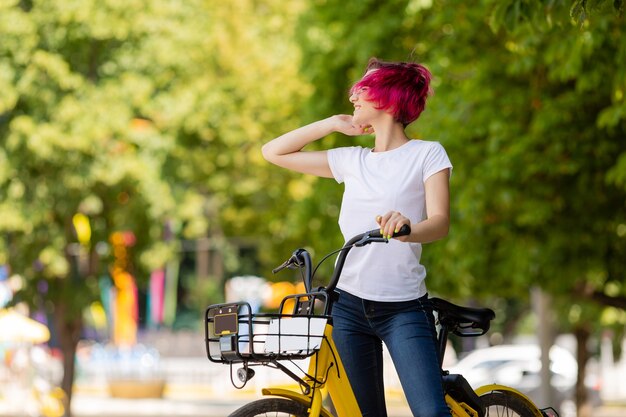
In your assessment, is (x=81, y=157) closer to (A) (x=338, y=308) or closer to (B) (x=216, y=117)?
(B) (x=216, y=117)

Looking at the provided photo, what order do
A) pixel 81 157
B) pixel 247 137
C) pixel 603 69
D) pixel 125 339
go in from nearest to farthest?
pixel 603 69 < pixel 81 157 < pixel 247 137 < pixel 125 339

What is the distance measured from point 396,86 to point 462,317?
2.93ft

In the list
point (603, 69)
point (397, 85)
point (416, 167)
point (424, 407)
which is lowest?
point (424, 407)

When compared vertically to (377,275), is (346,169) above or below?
above

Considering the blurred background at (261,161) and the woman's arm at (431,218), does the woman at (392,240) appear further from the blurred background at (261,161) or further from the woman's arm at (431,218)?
the blurred background at (261,161)

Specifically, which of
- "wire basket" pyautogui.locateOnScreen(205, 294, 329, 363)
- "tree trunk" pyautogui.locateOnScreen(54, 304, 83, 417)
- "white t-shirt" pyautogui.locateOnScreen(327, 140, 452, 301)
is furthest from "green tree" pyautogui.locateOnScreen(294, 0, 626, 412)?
"tree trunk" pyautogui.locateOnScreen(54, 304, 83, 417)

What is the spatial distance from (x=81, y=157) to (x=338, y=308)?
65.8 ft

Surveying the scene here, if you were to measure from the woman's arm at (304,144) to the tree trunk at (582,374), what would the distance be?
22010 millimetres

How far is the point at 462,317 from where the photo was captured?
5152 mm

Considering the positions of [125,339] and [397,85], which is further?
[125,339]

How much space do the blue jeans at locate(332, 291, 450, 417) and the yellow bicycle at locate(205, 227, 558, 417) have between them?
0.46ft

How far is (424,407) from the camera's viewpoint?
469 centimetres

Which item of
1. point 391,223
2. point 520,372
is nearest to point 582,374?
point 520,372

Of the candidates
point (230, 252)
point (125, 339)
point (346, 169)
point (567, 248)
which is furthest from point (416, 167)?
point (230, 252)
